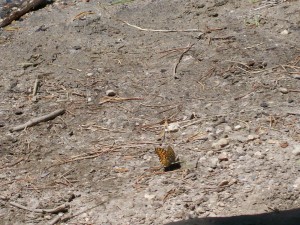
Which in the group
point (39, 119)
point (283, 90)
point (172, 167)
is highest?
point (39, 119)

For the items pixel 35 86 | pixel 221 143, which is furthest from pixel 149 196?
pixel 35 86

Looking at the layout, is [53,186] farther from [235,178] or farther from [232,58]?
[232,58]

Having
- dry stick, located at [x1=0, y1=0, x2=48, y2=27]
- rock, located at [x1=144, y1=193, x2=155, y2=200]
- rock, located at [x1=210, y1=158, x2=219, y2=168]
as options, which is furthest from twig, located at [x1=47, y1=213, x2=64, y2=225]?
dry stick, located at [x1=0, y1=0, x2=48, y2=27]

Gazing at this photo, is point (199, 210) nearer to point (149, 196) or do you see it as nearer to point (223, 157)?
point (149, 196)

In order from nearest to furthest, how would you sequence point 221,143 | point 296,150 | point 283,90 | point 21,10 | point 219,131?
point 296,150
point 221,143
point 219,131
point 283,90
point 21,10

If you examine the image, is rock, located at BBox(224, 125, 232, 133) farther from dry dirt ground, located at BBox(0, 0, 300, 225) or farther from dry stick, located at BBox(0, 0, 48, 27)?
dry stick, located at BBox(0, 0, 48, 27)

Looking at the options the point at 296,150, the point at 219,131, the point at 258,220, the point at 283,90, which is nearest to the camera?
the point at 258,220

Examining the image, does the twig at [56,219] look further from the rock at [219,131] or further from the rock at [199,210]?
the rock at [219,131]
